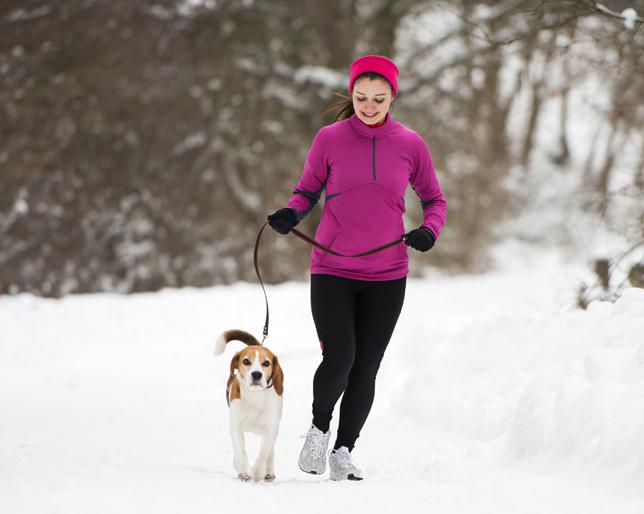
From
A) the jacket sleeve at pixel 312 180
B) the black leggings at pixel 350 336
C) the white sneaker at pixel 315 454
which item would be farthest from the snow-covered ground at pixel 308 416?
the jacket sleeve at pixel 312 180

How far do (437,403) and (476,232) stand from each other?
19924 mm

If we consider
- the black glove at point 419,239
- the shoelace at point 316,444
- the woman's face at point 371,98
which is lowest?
the shoelace at point 316,444

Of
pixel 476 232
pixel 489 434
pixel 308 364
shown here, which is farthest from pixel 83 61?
pixel 476 232

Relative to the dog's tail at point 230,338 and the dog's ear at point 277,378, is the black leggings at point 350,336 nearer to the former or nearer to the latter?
the dog's ear at point 277,378

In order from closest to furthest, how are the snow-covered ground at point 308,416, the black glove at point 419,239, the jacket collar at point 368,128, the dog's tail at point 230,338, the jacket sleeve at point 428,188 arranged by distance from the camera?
the snow-covered ground at point 308,416
the black glove at point 419,239
the jacket collar at point 368,128
the jacket sleeve at point 428,188
the dog's tail at point 230,338

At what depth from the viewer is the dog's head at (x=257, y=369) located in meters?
4.18

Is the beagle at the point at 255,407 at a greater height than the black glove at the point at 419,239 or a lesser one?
lesser

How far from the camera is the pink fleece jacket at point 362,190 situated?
422cm

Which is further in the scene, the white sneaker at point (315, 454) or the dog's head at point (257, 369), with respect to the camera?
the white sneaker at point (315, 454)

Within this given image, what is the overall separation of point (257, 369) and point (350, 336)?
493 millimetres

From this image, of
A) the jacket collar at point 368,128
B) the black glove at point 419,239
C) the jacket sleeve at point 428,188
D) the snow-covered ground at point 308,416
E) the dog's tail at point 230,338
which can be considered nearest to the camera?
the snow-covered ground at point 308,416

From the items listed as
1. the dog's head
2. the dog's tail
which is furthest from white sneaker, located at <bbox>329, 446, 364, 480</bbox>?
the dog's tail

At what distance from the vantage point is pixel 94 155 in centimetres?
1619

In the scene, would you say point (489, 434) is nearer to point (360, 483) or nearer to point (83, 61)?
point (360, 483)
